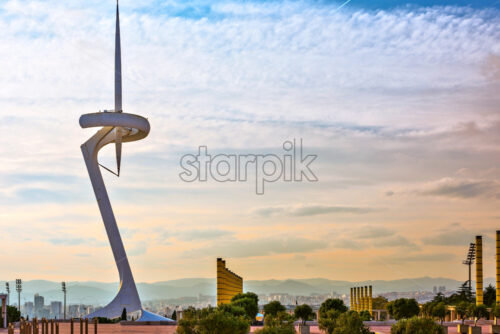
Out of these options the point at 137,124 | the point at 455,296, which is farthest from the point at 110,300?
the point at 455,296

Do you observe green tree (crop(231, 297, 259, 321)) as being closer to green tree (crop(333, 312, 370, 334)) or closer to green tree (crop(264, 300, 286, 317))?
green tree (crop(264, 300, 286, 317))

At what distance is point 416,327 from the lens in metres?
22.7

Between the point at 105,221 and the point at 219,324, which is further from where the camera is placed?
the point at 105,221

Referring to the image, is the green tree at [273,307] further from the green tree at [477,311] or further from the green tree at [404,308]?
the green tree at [477,311]

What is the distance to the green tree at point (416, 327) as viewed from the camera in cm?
2258

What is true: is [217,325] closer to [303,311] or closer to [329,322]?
[329,322]

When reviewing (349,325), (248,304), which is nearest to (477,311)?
(248,304)

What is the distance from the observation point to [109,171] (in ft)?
154

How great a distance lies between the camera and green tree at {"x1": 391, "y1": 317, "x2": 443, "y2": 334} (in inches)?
889

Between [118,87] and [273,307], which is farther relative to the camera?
[118,87]

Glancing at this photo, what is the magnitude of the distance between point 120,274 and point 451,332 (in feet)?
72.7

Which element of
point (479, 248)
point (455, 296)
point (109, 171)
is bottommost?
point (455, 296)

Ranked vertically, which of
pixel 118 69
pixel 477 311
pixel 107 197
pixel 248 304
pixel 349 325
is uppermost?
pixel 118 69

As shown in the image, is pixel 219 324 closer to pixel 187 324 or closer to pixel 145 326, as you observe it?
pixel 187 324
